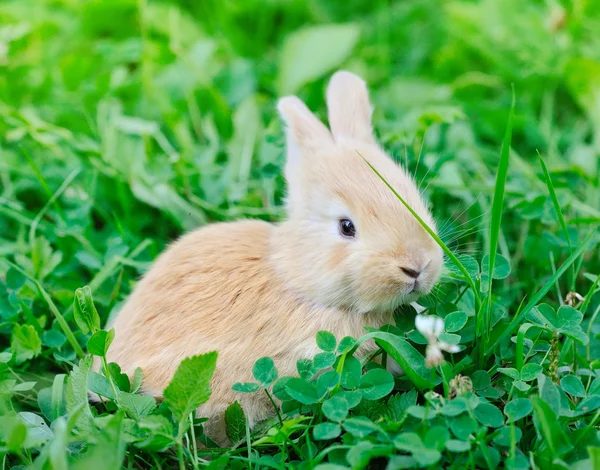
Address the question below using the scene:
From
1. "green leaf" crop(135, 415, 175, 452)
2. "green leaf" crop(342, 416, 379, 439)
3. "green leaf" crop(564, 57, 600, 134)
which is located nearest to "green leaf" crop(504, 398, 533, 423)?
"green leaf" crop(342, 416, 379, 439)

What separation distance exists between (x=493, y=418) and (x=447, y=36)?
12.6 feet

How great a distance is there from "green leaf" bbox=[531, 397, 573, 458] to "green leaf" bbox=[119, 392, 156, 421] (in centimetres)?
125

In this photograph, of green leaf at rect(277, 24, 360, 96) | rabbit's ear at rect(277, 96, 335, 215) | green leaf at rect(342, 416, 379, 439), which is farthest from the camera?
green leaf at rect(277, 24, 360, 96)

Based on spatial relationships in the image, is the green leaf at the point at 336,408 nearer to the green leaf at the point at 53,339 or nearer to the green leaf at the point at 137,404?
the green leaf at the point at 137,404

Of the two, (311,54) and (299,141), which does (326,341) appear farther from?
(311,54)

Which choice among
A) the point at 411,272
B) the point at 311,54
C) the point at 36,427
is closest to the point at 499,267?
the point at 411,272

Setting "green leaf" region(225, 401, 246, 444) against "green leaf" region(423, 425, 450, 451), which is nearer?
"green leaf" region(423, 425, 450, 451)

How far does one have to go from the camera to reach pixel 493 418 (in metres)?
2.20

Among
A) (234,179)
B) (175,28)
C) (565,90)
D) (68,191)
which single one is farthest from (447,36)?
(68,191)

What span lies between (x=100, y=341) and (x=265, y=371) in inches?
22.8

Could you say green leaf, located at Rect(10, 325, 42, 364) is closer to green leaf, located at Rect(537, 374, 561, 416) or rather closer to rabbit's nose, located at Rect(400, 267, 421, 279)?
rabbit's nose, located at Rect(400, 267, 421, 279)

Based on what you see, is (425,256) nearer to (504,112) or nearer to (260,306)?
(260,306)

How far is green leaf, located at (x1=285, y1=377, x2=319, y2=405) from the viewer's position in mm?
2279

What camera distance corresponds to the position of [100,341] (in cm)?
236
